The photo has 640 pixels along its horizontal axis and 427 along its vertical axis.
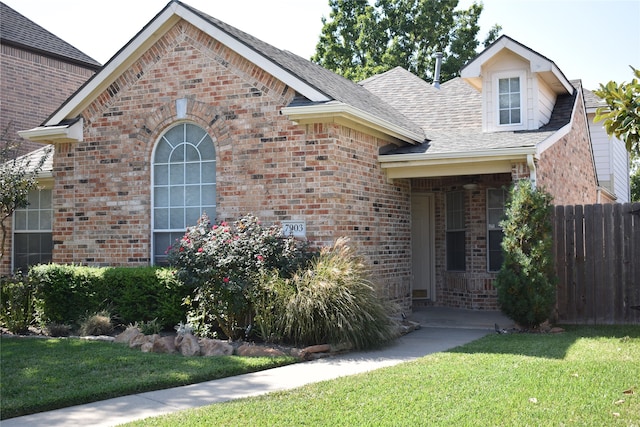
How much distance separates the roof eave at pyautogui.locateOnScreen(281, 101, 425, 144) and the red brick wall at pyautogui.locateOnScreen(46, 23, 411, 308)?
173 mm

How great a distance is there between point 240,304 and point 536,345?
4198 mm

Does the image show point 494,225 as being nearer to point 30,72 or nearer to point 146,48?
point 146,48

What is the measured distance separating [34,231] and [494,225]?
1048 centimetres

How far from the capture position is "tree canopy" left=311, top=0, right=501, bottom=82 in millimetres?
33656

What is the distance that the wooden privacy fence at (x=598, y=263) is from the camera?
11.9m

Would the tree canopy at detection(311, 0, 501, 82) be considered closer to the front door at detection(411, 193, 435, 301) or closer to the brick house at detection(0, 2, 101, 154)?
the brick house at detection(0, 2, 101, 154)

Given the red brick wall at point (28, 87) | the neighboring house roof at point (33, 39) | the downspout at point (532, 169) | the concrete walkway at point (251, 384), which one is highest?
the neighboring house roof at point (33, 39)

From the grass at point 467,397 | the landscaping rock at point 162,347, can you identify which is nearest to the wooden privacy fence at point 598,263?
the grass at point 467,397

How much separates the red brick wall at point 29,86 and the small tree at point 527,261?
14450 mm

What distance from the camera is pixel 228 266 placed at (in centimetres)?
1043

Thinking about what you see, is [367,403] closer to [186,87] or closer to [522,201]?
[522,201]

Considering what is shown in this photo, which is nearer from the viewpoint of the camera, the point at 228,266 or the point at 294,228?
the point at 228,266

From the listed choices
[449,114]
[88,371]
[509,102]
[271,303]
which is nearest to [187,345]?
[271,303]

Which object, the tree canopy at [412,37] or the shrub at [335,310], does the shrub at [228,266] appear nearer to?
the shrub at [335,310]
